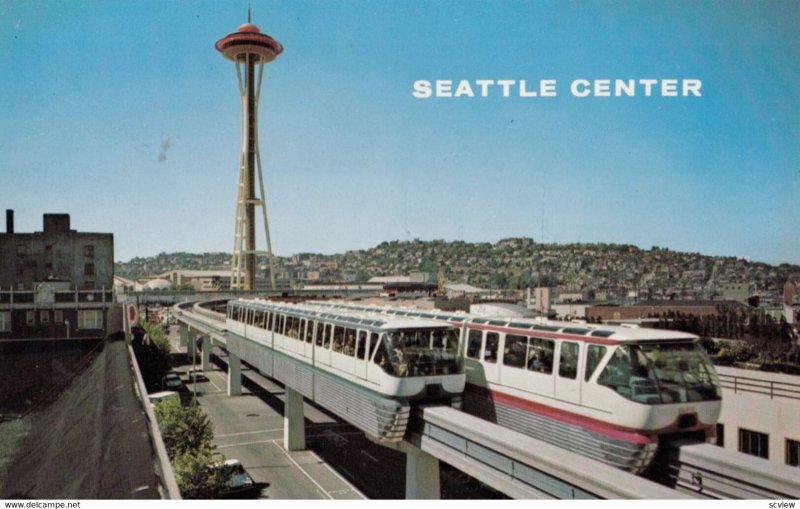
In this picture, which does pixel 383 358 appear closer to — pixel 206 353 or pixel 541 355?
pixel 541 355

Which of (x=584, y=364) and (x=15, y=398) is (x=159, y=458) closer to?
(x=584, y=364)

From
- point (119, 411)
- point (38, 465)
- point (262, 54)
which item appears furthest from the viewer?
point (262, 54)

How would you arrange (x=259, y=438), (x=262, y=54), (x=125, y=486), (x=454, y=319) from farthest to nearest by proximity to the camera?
(x=262, y=54) < (x=259, y=438) < (x=454, y=319) < (x=125, y=486)

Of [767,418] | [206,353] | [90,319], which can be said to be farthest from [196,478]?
[206,353]

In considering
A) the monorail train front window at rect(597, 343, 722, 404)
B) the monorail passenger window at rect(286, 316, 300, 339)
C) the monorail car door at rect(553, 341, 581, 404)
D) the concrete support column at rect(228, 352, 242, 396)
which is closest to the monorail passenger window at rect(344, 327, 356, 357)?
the monorail passenger window at rect(286, 316, 300, 339)

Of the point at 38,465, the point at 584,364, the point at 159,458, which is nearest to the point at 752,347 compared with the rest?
the point at 584,364

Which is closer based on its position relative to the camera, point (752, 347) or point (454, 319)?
point (454, 319)
